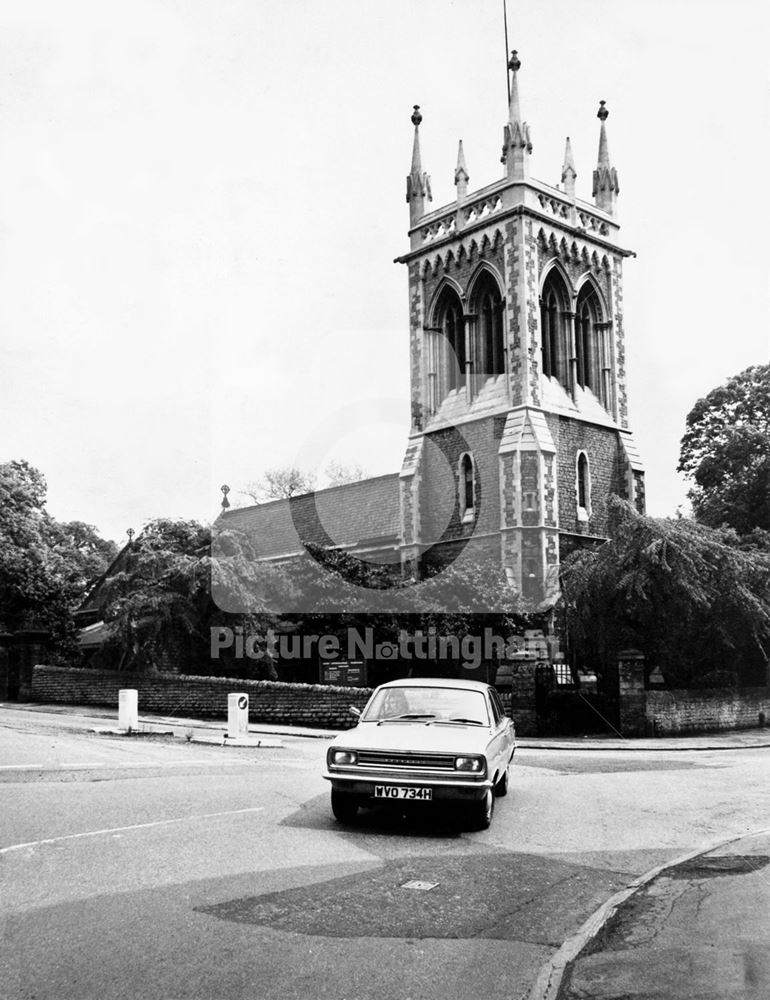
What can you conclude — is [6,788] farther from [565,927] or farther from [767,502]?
[767,502]

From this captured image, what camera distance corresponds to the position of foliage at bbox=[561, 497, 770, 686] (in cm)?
2538

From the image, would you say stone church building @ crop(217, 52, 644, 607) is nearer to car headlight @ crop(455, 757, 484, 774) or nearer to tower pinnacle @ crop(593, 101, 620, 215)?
tower pinnacle @ crop(593, 101, 620, 215)

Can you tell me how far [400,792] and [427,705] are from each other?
151 cm

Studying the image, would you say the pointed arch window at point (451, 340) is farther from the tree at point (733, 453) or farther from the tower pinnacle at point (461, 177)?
the tree at point (733, 453)

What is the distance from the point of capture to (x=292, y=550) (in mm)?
49875

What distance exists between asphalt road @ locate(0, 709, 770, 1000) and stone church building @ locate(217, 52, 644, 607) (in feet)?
79.9

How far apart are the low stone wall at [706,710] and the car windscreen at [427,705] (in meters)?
14.8

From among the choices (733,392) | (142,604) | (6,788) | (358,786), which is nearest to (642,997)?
(358,786)

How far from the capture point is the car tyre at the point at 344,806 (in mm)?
9977

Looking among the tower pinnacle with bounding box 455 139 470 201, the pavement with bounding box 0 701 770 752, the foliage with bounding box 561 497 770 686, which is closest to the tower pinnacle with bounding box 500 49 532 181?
the tower pinnacle with bounding box 455 139 470 201

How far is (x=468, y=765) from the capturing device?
983cm

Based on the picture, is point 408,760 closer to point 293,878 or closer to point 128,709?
point 293,878

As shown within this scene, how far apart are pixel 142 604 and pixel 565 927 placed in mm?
23532

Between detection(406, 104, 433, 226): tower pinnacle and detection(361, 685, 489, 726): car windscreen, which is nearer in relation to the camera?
detection(361, 685, 489, 726): car windscreen
